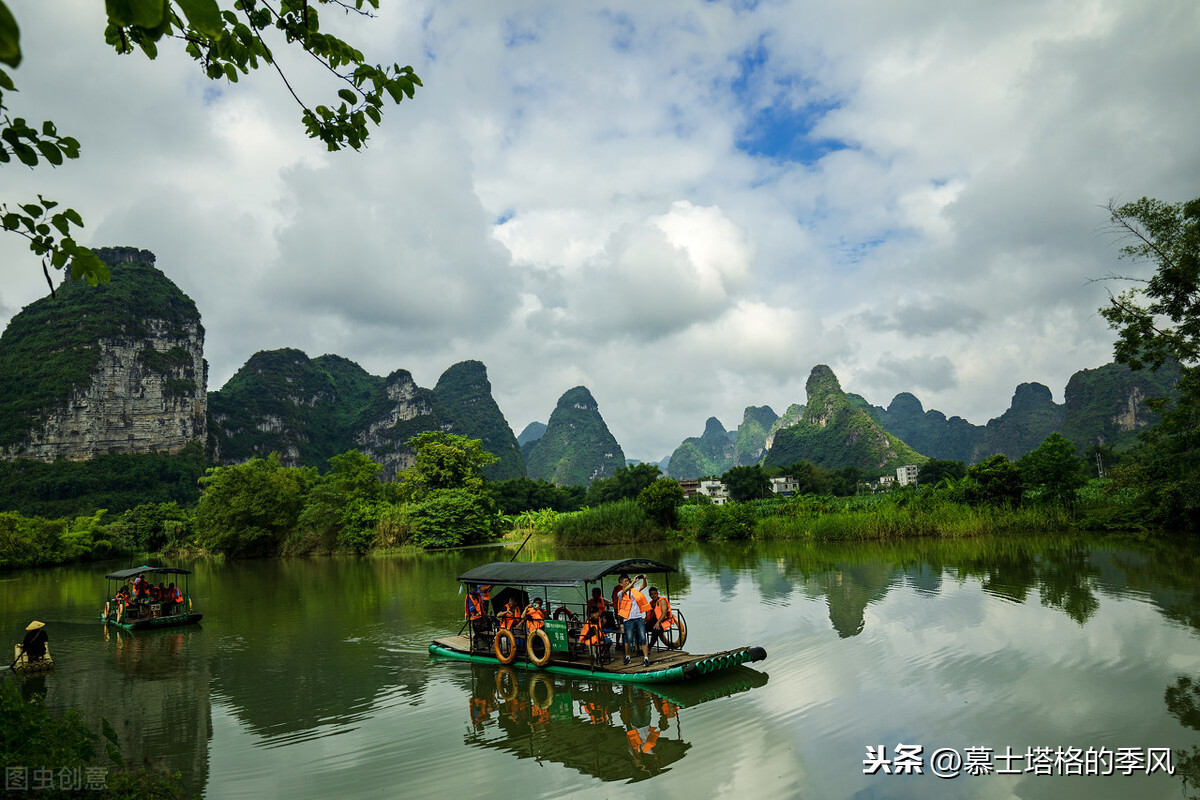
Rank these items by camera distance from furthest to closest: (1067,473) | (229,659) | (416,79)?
(1067,473) < (229,659) < (416,79)

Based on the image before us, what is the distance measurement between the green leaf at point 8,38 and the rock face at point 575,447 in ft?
526

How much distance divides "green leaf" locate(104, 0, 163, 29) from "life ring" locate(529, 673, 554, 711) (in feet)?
31.0

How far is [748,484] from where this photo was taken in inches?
2522

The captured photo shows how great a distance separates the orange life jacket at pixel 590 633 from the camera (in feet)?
33.8

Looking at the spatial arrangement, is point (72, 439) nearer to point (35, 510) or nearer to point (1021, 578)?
point (35, 510)

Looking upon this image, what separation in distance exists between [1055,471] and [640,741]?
2669cm

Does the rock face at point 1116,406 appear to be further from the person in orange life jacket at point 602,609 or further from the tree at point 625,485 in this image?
the person in orange life jacket at point 602,609

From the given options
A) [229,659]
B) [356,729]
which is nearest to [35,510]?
[229,659]

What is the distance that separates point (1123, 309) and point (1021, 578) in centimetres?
1168

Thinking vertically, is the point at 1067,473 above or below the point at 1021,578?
above

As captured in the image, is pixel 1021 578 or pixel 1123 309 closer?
pixel 1021 578

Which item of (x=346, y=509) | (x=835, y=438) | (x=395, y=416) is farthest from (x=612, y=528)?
(x=395, y=416)

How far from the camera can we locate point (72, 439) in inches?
3206

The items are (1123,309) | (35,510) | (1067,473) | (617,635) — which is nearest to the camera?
(617,635)
